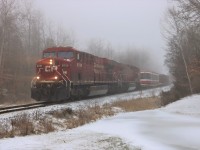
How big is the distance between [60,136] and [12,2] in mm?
33950

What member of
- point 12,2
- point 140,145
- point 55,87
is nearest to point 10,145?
point 140,145

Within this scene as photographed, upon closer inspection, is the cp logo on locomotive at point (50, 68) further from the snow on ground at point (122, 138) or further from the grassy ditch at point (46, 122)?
the snow on ground at point (122, 138)

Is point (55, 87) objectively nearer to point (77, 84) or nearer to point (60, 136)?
point (77, 84)

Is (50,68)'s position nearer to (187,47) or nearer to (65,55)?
(65,55)

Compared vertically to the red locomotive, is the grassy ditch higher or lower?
lower

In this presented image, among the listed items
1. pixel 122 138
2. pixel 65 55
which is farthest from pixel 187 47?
pixel 122 138

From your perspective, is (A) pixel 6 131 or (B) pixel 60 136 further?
(A) pixel 6 131

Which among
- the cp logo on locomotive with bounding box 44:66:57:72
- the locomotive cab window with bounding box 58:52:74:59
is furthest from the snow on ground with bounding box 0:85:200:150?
the locomotive cab window with bounding box 58:52:74:59

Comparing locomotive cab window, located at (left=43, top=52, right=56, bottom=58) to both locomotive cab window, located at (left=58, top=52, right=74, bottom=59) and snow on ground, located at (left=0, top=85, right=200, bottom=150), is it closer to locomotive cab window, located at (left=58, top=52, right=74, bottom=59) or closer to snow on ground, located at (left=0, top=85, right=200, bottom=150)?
locomotive cab window, located at (left=58, top=52, right=74, bottom=59)

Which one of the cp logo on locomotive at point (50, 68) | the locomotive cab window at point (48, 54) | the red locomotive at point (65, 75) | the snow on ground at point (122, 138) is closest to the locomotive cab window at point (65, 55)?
the red locomotive at point (65, 75)

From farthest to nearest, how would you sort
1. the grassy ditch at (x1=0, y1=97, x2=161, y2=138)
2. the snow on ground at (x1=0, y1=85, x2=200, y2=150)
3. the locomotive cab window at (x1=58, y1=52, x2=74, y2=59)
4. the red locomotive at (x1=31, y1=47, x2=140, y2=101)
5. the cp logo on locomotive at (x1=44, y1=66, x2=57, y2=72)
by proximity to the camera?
1. the locomotive cab window at (x1=58, y1=52, x2=74, y2=59)
2. the cp logo on locomotive at (x1=44, y1=66, x2=57, y2=72)
3. the red locomotive at (x1=31, y1=47, x2=140, y2=101)
4. the grassy ditch at (x1=0, y1=97, x2=161, y2=138)
5. the snow on ground at (x1=0, y1=85, x2=200, y2=150)

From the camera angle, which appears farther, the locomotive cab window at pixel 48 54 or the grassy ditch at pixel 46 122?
the locomotive cab window at pixel 48 54

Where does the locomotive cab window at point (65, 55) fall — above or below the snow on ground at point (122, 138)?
above

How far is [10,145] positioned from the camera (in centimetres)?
1030
